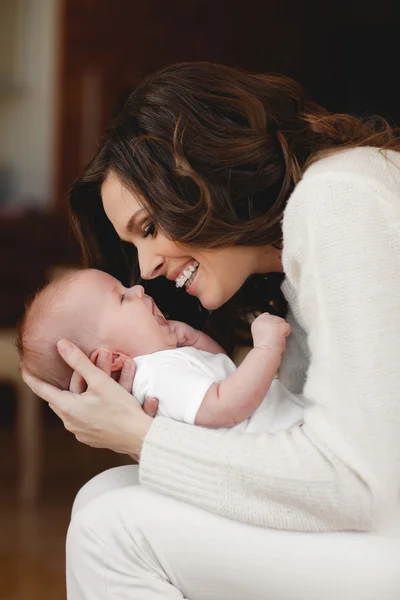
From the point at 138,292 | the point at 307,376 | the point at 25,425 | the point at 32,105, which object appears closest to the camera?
the point at 307,376

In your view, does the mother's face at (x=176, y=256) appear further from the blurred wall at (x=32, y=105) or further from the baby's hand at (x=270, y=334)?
the blurred wall at (x=32, y=105)

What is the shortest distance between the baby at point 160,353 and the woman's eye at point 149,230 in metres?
0.12

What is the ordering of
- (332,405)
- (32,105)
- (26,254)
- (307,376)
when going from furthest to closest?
(32,105)
(26,254)
(307,376)
(332,405)

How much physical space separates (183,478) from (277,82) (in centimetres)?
76

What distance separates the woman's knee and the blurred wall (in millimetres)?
3300

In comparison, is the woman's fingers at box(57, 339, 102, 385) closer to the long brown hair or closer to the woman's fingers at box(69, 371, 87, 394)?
the woman's fingers at box(69, 371, 87, 394)

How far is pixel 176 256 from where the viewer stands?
167 centimetres

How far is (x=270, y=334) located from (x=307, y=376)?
10 cm

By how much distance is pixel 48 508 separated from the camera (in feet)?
11.6

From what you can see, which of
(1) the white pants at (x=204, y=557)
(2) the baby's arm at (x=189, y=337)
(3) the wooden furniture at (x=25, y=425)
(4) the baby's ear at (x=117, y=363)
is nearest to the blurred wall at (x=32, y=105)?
(3) the wooden furniture at (x=25, y=425)

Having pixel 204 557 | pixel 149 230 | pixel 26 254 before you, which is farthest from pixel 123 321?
pixel 26 254

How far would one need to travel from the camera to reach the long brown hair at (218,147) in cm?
160

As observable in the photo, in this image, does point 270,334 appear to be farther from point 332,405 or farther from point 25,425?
point 25,425

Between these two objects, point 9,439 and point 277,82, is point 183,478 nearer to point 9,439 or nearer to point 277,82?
point 277,82
